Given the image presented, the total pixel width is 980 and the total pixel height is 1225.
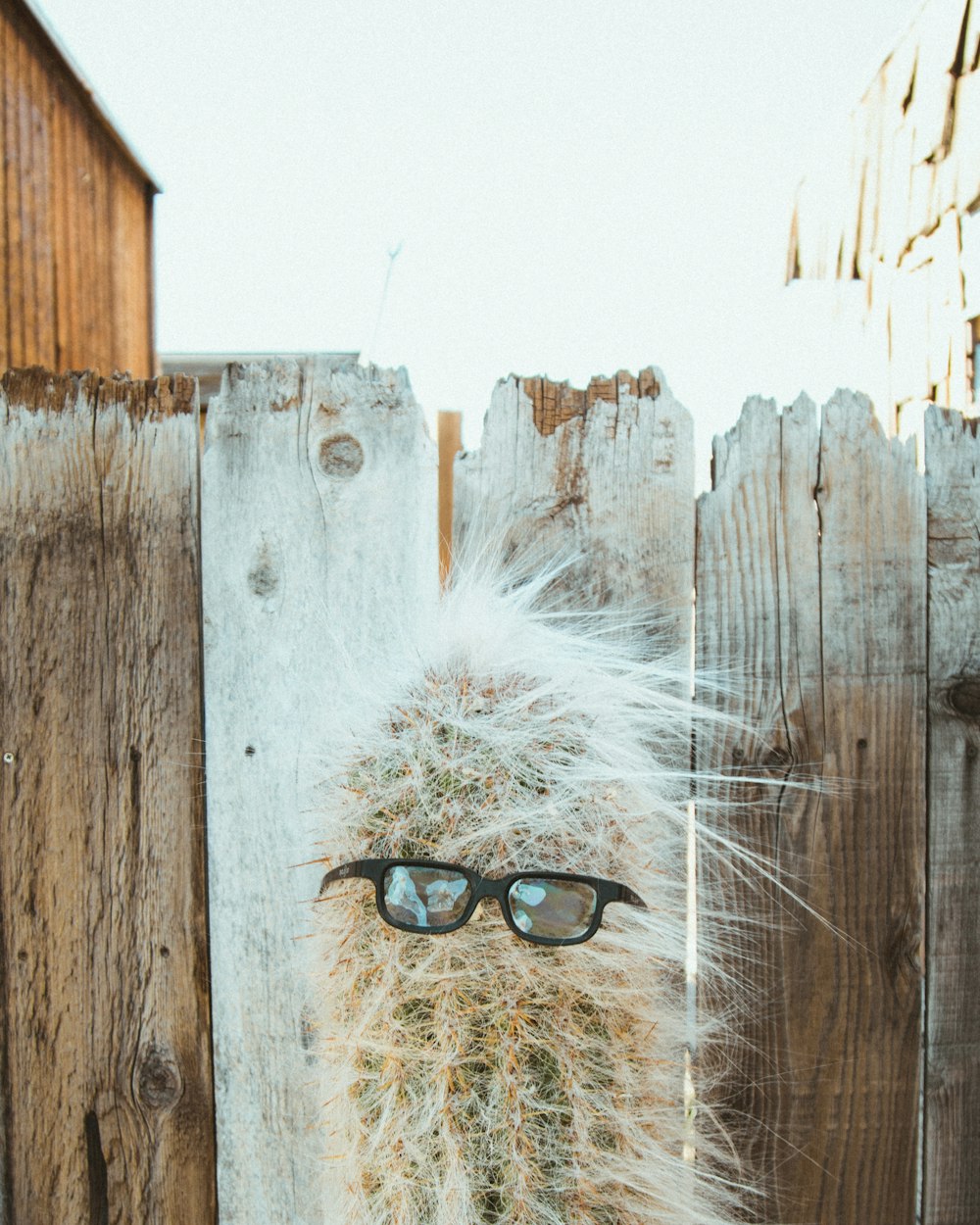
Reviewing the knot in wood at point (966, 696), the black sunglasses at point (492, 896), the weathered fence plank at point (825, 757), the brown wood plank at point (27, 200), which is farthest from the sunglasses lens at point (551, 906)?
the brown wood plank at point (27, 200)

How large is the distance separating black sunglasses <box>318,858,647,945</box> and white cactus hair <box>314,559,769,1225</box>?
0.08 ft

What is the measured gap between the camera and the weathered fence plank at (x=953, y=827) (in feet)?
4.10

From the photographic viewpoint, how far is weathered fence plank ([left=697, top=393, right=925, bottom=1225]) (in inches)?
49.1

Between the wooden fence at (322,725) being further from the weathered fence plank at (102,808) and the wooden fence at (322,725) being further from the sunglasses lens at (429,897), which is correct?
the sunglasses lens at (429,897)

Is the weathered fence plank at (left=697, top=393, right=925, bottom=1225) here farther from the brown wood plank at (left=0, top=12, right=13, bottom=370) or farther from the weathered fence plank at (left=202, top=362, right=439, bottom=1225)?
the brown wood plank at (left=0, top=12, right=13, bottom=370)

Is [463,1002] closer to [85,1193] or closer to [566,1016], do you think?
[566,1016]

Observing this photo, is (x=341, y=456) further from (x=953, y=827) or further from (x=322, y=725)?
(x=953, y=827)

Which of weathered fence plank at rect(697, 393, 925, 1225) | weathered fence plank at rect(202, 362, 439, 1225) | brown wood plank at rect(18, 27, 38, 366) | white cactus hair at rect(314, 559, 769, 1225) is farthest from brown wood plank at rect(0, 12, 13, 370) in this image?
weathered fence plank at rect(697, 393, 925, 1225)

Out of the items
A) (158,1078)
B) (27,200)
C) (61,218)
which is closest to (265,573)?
(158,1078)

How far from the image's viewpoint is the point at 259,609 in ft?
4.16

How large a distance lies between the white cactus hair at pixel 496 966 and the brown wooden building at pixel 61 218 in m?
3.32

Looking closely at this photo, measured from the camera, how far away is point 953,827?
1.27 metres

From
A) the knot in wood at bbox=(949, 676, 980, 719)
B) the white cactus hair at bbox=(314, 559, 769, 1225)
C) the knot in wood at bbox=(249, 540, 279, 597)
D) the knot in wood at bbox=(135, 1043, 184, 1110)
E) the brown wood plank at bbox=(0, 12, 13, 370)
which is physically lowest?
the knot in wood at bbox=(135, 1043, 184, 1110)

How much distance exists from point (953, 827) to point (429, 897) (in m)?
0.92
